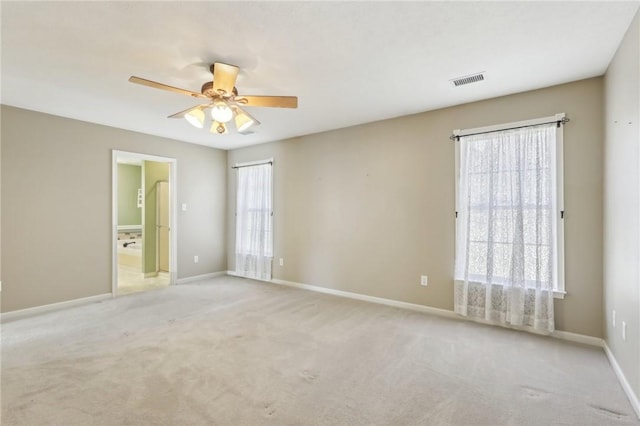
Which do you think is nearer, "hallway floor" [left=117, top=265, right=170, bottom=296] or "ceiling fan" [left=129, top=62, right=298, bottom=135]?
"ceiling fan" [left=129, top=62, right=298, bottom=135]

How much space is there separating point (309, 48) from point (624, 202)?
8.82 ft

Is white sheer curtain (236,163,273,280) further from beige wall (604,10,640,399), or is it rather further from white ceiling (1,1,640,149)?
beige wall (604,10,640,399)

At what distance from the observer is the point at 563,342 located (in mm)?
2998

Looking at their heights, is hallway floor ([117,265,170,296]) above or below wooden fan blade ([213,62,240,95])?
below

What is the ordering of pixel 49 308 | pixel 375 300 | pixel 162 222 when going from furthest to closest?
pixel 162 222 → pixel 375 300 → pixel 49 308

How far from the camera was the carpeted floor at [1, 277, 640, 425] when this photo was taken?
1940 millimetres

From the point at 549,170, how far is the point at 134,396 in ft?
13.8

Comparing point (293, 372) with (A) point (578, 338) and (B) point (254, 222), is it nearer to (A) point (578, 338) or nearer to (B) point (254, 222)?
(A) point (578, 338)

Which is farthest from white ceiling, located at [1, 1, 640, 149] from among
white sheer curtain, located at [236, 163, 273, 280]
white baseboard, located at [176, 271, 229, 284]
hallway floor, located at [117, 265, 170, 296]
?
white baseboard, located at [176, 271, 229, 284]

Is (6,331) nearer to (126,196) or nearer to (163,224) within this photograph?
(163,224)

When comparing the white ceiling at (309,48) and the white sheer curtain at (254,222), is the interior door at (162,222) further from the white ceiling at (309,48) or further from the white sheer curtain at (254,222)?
the white ceiling at (309,48)

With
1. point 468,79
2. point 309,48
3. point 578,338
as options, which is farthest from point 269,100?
point 578,338

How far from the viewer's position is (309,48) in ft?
8.01

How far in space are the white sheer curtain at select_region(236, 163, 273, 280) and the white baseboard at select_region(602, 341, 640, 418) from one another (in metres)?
4.52
